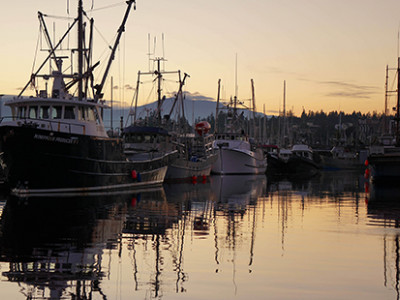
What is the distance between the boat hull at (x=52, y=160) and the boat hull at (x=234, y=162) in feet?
99.2

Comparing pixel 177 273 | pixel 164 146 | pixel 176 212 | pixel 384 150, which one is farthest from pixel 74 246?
pixel 384 150

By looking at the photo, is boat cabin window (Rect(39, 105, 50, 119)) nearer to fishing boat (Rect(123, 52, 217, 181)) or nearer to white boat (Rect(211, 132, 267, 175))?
fishing boat (Rect(123, 52, 217, 181))

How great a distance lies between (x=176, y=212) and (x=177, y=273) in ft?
34.5

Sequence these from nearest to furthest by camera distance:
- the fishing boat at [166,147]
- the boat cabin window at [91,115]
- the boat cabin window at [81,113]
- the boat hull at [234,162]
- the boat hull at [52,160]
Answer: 1. the boat hull at [52,160]
2. the boat cabin window at [81,113]
3. the boat cabin window at [91,115]
4. the fishing boat at [166,147]
5. the boat hull at [234,162]

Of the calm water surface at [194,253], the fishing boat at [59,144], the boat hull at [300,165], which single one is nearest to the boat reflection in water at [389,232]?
the calm water surface at [194,253]

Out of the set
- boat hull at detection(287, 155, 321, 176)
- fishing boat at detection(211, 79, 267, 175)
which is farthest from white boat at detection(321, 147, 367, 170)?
fishing boat at detection(211, 79, 267, 175)

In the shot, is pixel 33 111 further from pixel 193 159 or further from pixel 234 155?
pixel 234 155

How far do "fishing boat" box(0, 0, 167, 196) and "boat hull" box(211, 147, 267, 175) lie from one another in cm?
2728

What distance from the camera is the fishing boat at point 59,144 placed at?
26.0 metres

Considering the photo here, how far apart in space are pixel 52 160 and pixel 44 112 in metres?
2.93

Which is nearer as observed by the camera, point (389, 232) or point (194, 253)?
point (194, 253)

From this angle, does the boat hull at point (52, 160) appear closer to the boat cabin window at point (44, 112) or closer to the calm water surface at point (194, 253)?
the boat cabin window at point (44, 112)

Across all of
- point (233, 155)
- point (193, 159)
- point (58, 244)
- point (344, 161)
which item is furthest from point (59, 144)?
point (344, 161)

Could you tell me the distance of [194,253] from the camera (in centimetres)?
1191
